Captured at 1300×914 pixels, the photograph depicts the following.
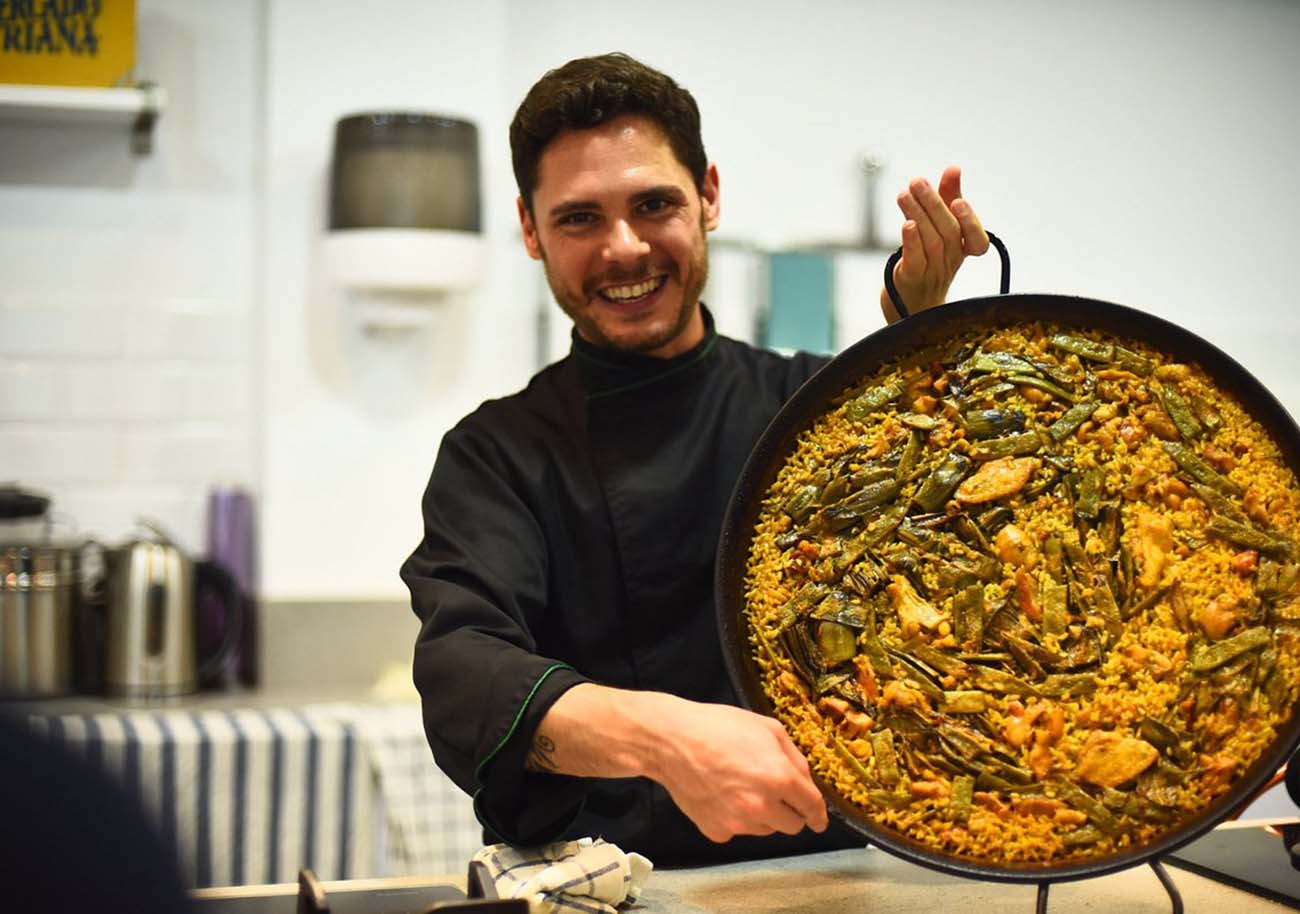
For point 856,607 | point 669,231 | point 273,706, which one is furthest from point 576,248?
point 273,706

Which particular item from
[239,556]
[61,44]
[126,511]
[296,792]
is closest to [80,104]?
[61,44]

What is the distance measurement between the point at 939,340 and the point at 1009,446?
11 centimetres

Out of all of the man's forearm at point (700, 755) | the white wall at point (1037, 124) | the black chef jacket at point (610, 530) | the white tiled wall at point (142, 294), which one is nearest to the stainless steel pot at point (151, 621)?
the white tiled wall at point (142, 294)

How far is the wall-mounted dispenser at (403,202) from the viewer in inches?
108

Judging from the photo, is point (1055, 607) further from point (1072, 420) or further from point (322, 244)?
point (322, 244)

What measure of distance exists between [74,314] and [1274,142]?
Result: 9.23ft

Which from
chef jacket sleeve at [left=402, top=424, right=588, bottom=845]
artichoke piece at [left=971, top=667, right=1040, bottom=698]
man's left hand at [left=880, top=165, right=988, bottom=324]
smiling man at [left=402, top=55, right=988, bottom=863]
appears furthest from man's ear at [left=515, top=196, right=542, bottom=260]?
artichoke piece at [left=971, top=667, right=1040, bottom=698]

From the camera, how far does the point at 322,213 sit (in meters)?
2.91

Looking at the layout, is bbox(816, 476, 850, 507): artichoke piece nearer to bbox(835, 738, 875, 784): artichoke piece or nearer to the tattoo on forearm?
bbox(835, 738, 875, 784): artichoke piece

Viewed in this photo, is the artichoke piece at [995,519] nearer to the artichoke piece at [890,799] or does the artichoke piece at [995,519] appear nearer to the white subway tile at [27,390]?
the artichoke piece at [890,799]

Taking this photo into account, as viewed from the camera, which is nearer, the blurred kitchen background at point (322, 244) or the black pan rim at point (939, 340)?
the black pan rim at point (939, 340)

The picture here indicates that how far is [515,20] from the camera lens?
304 cm

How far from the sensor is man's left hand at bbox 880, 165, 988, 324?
52.6 inches

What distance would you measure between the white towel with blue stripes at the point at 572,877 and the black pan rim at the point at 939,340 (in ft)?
0.64
